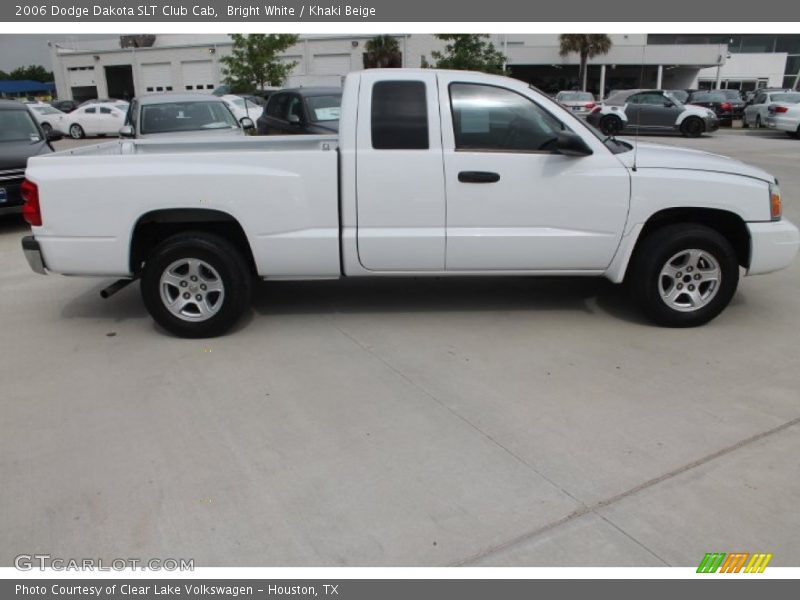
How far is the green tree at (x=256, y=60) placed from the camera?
3244 centimetres

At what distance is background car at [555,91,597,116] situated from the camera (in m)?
25.6

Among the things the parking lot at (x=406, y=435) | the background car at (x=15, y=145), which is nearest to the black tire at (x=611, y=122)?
the background car at (x=15, y=145)

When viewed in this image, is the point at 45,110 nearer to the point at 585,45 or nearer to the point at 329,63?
the point at 329,63

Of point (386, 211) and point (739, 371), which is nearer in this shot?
point (739, 371)

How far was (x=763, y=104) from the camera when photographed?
82.9 feet

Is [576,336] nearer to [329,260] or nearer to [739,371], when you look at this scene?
[739,371]

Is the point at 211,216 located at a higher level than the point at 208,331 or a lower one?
higher

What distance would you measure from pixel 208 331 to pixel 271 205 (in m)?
1.09

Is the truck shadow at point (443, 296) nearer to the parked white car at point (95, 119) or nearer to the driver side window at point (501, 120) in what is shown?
the driver side window at point (501, 120)

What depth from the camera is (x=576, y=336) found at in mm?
5113

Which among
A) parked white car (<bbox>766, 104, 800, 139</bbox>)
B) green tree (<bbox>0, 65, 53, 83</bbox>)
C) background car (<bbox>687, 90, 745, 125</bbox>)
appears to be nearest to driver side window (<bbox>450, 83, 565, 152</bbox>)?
parked white car (<bbox>766, 104, 800, 139</bbox>)

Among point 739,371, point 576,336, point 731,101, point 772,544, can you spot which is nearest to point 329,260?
point 576,336

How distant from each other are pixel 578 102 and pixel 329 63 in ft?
99.0

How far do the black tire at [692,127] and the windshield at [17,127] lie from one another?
2047cm
